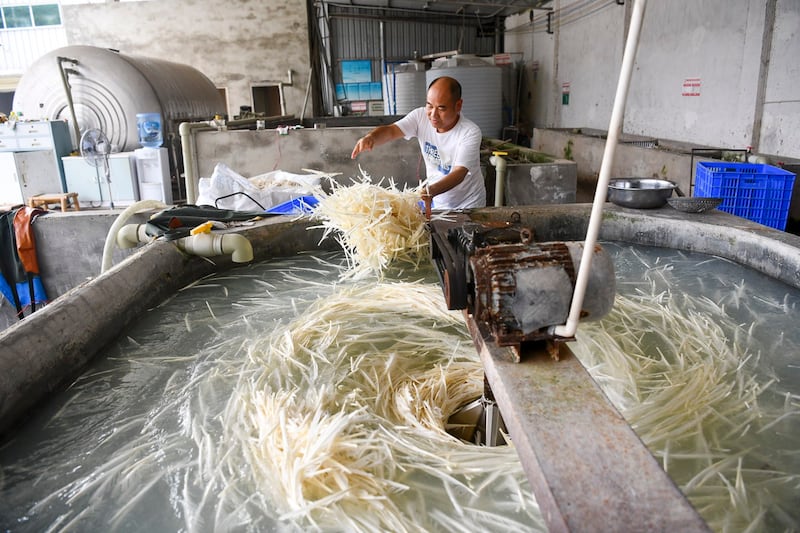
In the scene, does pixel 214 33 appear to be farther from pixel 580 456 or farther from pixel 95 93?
pixel 580 456

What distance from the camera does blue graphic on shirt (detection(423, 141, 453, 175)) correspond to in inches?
156

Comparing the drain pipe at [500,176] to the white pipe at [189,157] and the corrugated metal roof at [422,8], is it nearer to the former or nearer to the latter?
the white pipe at [189,157]

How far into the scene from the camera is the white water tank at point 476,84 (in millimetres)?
10336

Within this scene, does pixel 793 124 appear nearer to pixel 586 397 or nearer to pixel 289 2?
pixel 586 397

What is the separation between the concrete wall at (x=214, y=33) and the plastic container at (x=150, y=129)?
750 centimetres

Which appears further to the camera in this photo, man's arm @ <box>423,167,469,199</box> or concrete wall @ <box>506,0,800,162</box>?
concrete wall @ <box>506,0,800,162</box>

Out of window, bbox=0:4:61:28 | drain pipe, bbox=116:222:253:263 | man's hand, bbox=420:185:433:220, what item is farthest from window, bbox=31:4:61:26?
man's hand, bbox=420:185:433:220

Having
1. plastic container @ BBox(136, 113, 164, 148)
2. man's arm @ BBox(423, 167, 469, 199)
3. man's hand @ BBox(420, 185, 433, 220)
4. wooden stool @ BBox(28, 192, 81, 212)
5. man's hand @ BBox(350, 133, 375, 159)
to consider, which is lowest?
wooden stool @ BBox(28, 192, 81, 212)

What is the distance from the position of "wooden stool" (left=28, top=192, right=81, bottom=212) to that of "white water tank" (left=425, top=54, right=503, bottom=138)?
6550mm

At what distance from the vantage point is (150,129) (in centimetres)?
867

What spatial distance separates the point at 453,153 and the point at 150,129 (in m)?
6.70

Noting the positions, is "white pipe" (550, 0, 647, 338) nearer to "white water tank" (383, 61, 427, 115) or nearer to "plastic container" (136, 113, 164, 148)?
"plastic container" (136, 113, 164, 148)

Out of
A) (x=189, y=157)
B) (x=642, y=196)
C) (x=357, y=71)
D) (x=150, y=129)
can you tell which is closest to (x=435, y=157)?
(x=642, y=196)

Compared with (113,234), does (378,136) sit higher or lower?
higher
